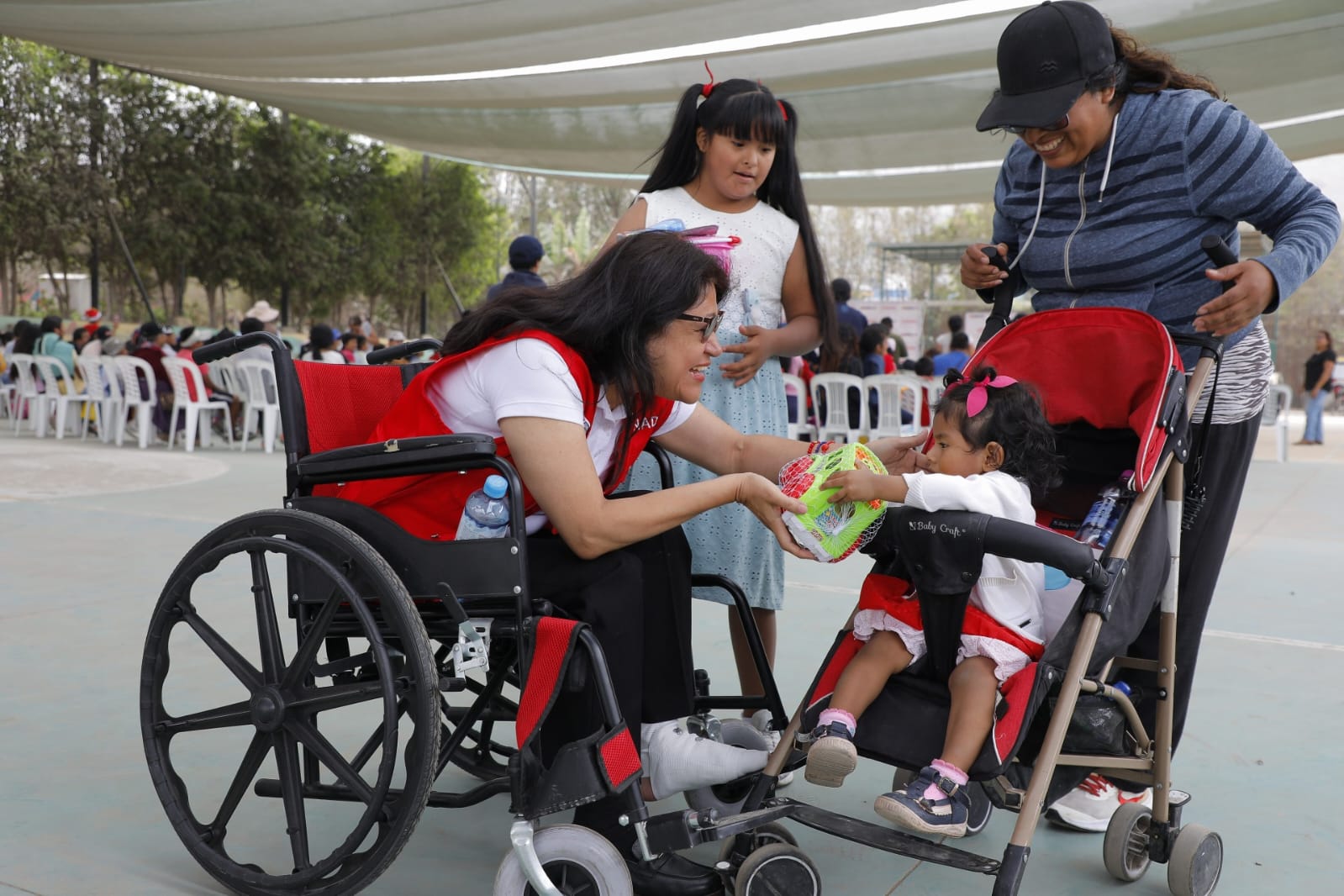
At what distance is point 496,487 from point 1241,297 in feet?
3.58

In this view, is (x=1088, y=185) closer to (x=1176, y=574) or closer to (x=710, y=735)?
(x=1176, y=574)

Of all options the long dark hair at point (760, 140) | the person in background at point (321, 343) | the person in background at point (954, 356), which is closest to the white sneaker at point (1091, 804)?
the long dark hair at point (760, 140)

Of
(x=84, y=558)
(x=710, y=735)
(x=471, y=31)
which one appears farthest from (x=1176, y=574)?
(x=471, y=31)

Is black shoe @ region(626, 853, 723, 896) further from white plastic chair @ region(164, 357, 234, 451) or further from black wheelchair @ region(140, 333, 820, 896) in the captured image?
white plastic chair @ region(164, 357, 234, 451)

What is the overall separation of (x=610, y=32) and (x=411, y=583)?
601 centimetres

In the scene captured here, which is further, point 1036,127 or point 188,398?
point 188,398

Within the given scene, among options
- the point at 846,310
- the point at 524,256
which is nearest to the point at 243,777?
the point at 524,256

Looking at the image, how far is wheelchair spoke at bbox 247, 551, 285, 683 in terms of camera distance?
1.74 meters

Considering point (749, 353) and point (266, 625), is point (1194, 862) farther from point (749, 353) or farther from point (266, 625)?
point (266, 625)

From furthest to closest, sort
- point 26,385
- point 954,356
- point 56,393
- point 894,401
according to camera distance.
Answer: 1. point 26,385
2. point 56,393
3. point 954,356
4. point 894,401

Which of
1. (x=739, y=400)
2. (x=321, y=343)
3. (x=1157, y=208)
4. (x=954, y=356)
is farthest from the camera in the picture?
(x=321, y=343)

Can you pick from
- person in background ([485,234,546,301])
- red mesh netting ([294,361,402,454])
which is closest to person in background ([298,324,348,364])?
person in background ([485,234,546,301])

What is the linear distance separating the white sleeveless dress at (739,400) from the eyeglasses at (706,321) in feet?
1.83

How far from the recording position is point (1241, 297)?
5.53ft
